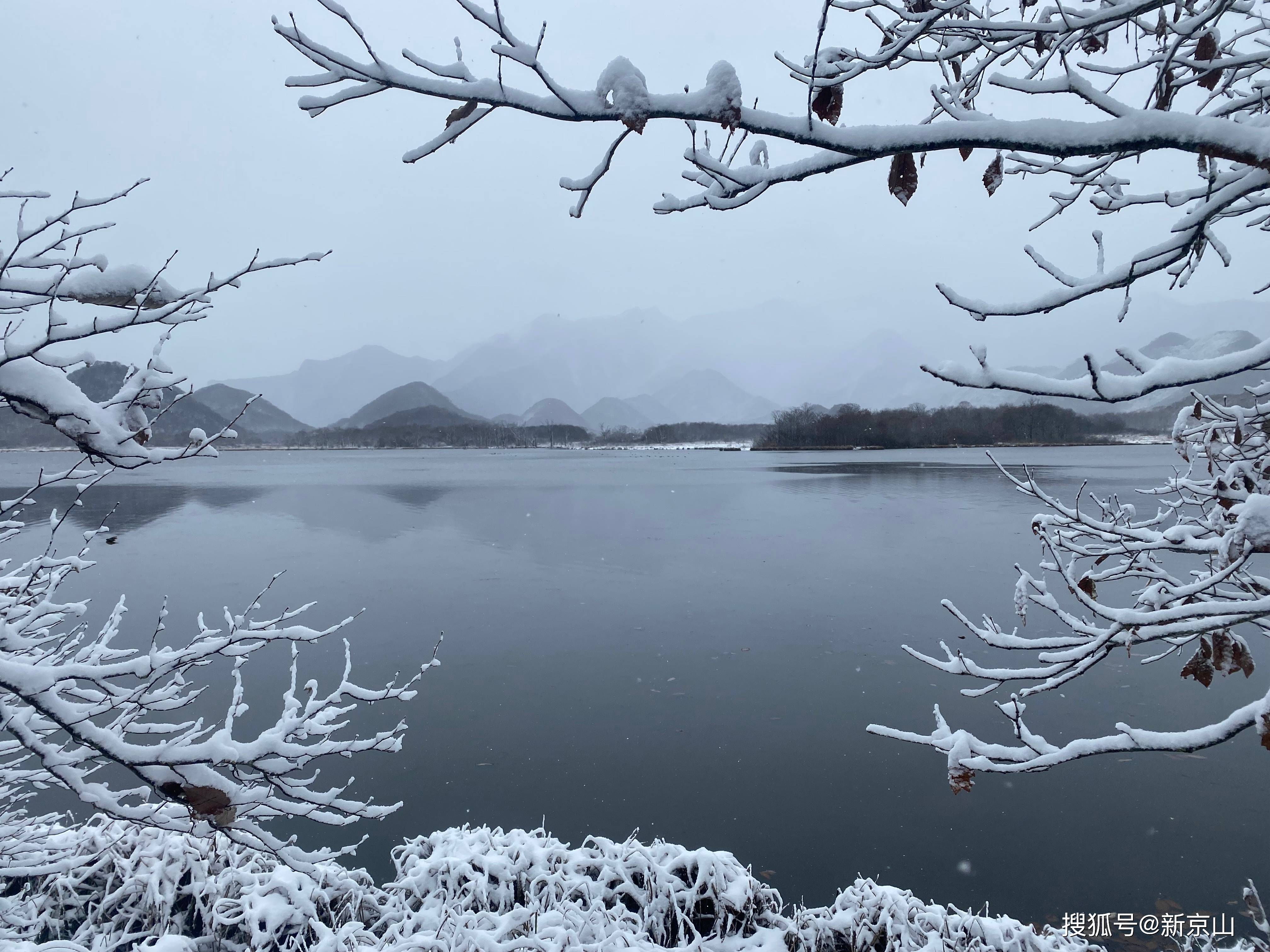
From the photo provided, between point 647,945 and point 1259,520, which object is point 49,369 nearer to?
point 1259,520

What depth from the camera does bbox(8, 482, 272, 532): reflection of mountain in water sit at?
82.7 feet

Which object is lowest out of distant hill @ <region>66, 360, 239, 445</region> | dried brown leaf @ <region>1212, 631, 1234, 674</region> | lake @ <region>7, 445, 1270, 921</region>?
lake @ <region>7, 445, 1270, 921</region>

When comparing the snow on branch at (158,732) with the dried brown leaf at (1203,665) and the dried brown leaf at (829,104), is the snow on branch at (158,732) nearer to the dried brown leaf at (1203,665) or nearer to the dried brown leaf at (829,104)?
the dried brown leaf at (829,104)

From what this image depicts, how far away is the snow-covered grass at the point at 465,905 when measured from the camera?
4023 millimetres

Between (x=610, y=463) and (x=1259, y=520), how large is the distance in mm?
72169

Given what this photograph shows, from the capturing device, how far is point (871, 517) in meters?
23.1

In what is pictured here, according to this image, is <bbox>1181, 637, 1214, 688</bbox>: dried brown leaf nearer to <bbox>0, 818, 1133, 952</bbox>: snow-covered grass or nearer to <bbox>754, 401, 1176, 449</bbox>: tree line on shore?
<bbox>0, 818, 1133, 952</bbox>: snow-covered grass

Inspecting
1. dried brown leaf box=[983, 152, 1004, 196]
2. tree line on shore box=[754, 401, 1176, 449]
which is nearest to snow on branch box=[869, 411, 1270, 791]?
dried brown leaf box=[983, 152, 1004, 196]

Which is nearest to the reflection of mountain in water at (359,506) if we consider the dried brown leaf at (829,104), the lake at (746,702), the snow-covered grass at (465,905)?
the lake at (746,702)

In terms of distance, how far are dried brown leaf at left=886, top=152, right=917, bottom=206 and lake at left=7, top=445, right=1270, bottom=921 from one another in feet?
16.4

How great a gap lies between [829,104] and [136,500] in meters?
41.2

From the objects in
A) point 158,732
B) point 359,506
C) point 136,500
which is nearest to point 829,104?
point 158,732

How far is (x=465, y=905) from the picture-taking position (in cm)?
436

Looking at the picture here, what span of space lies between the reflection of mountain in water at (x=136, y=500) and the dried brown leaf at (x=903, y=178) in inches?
1012
